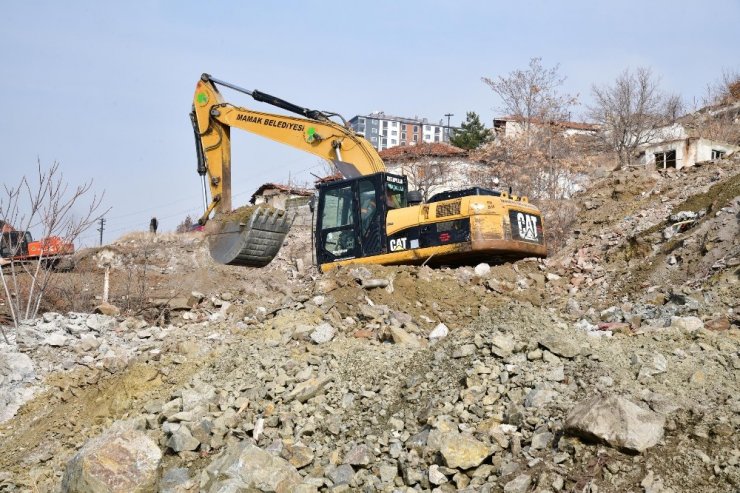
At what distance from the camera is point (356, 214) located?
11016 mm

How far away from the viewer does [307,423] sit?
5.88 meters

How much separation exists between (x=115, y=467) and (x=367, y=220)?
241 inches

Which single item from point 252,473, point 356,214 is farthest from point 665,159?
point 252,473

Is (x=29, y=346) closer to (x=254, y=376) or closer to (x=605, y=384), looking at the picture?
(x=254, y=376)

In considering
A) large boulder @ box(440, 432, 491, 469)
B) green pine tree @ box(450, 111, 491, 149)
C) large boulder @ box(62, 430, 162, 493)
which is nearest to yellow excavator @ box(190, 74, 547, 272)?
large boulder @ box(62, 430, 162, 493)

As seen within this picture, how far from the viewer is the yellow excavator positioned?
1053 centimetres

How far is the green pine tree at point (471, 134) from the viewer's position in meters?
36.0

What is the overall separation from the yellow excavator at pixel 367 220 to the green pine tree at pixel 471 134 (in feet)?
80.3

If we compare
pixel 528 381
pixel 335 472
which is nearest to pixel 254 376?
pixel 335 472

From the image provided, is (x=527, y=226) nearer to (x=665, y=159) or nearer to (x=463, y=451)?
(x=463, y=451)

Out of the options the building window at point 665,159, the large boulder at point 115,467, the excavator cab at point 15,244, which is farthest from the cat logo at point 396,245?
the building window at point 665,159

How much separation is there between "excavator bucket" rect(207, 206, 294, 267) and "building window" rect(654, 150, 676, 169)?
50.8 ft

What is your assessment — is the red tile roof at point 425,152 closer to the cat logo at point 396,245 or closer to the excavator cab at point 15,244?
the excavator cab at point 15,244

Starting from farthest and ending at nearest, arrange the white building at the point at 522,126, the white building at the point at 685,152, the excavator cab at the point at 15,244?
the white building at the point at 522,126, the white building at the point at 685,152, the excavator cab at the point at 15,244
